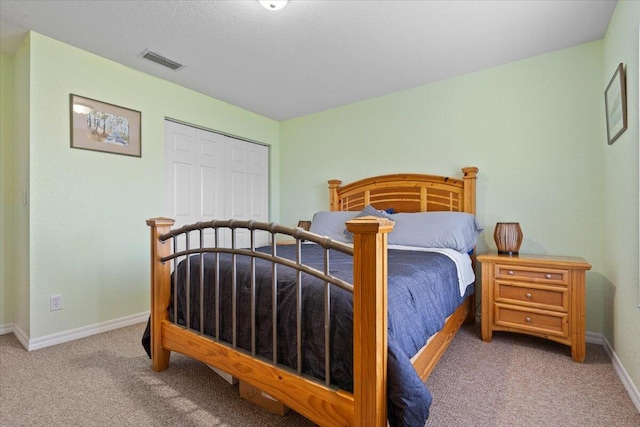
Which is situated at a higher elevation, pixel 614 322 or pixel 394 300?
pixel 394 300

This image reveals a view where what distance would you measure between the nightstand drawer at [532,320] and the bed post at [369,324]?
5.40 feet

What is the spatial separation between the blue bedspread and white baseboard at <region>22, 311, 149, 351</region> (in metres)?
1.23

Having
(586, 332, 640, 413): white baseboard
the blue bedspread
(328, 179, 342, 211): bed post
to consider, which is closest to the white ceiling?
(328, 179, 342, 211): bed post

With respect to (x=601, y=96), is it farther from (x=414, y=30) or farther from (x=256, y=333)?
(x=256, y=333)

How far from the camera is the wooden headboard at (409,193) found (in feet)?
9.12

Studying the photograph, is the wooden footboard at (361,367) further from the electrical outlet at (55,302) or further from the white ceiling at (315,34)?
the electrical outlet at (55,302)

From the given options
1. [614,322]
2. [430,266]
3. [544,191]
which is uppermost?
[544,191]

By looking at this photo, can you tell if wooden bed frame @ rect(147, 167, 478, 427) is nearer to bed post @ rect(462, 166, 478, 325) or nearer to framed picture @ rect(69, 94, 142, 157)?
bed post @ rect(462, 166, 478, 325)

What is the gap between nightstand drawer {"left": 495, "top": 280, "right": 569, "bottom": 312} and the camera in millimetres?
2047

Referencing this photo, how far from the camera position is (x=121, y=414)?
1.46 meters

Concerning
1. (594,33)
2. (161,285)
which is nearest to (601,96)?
(594,33)

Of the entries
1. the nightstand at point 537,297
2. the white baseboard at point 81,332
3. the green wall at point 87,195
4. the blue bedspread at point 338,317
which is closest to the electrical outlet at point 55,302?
the green wall at point 87,195

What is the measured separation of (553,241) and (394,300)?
2.02 metres

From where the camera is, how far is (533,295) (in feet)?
7.04
